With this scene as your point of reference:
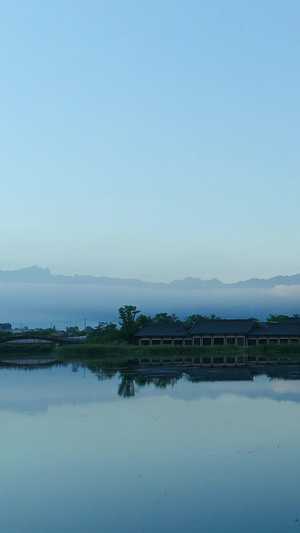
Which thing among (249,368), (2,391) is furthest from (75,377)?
(249,368)

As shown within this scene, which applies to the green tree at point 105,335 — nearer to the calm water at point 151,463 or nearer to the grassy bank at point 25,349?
the grassy bank at point 25,349

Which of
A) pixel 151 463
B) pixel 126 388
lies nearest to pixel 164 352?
pixel 126 388

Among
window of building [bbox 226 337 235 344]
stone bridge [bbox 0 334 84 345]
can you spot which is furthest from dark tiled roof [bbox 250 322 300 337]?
stone bridge [bbox 0 334 84 345]

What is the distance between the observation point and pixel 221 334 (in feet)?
203

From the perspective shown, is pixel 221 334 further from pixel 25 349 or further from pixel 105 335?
pixel 25 349

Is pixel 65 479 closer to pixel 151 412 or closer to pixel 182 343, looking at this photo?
pixel 151 412

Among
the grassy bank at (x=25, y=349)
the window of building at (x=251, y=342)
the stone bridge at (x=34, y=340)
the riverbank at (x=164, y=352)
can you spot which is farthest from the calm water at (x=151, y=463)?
the window of building at (x=251, y=342)

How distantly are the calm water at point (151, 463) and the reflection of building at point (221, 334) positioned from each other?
38.3 meters

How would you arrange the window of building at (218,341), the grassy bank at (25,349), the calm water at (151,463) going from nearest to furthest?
1. the calm water at (151,463)
2. the grassy bank at (25,349)
3. the window of building at (218,341)

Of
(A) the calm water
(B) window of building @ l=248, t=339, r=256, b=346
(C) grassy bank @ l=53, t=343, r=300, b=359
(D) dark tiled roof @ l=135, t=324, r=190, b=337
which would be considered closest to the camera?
(A) the calm water

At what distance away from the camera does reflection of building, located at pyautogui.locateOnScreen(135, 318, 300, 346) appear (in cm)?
6153

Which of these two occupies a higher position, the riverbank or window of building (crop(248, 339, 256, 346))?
window of building (crop(248, 339, 256, 346))

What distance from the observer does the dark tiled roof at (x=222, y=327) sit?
203ft

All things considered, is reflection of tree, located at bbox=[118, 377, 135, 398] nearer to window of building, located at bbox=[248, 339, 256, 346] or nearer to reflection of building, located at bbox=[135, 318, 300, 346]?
reflection of building, located at bbox=[135, 318, 300, 346]
